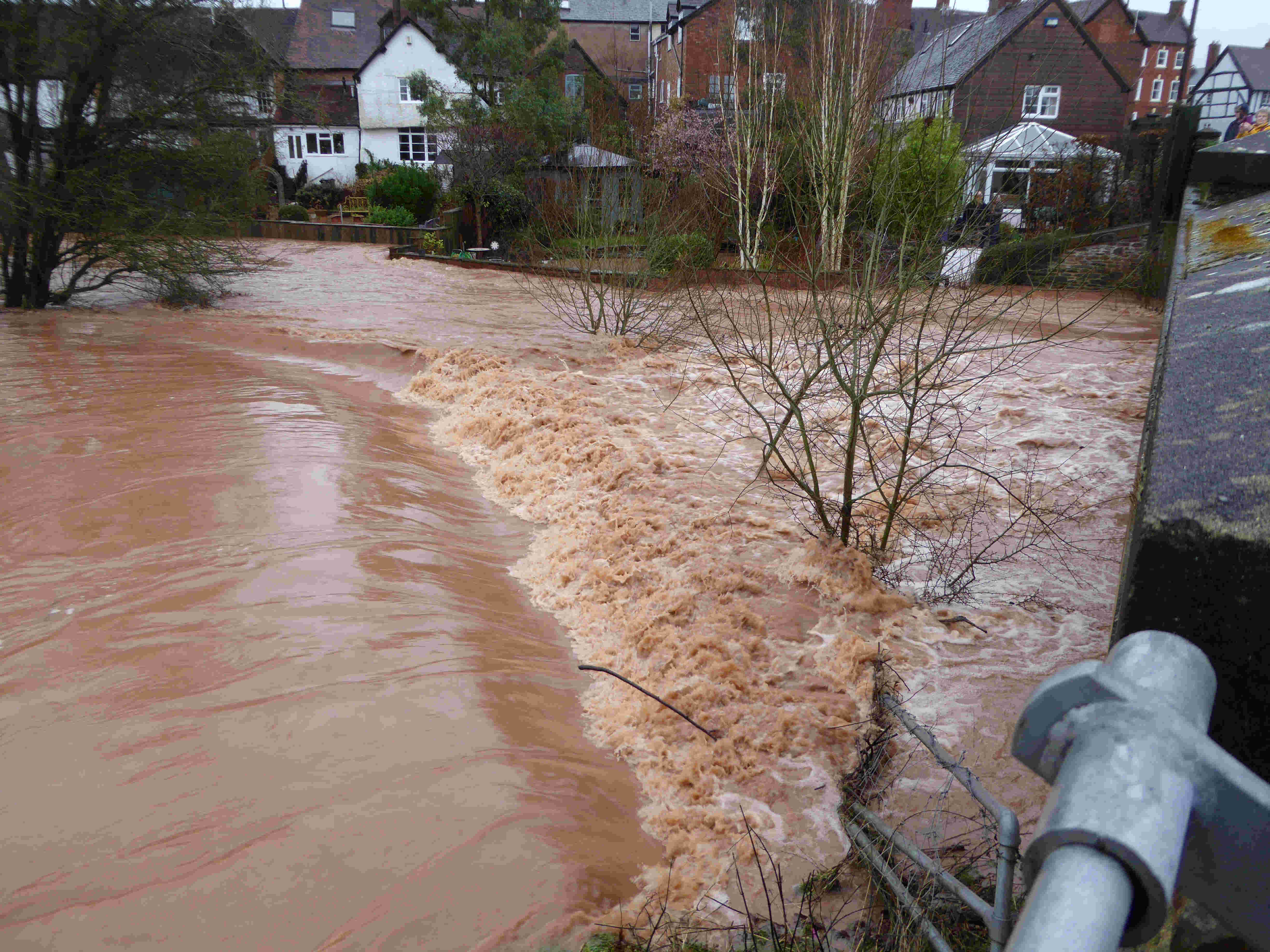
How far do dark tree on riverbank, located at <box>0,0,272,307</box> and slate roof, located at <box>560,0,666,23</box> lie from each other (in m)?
42.0

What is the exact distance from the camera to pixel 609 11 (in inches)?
2255

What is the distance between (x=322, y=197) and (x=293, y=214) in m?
4.07

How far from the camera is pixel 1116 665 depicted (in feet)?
2.31

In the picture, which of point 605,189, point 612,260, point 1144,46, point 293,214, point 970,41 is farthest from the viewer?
point 293,214

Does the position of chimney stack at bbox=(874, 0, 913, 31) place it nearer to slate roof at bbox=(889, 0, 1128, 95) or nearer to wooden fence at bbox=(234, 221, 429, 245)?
slate roof at bbox=(889, 0, 1128, 95)

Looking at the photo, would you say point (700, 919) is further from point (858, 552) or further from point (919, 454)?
point (919, 454)

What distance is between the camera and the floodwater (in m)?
4.47

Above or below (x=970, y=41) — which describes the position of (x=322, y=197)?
below

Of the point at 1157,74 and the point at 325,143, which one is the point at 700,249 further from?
the point at 1157,74

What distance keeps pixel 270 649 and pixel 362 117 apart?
4164cm

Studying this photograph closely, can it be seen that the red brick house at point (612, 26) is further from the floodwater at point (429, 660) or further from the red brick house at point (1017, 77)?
the floodwater at point (429, 660)

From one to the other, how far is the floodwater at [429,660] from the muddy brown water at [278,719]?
2 cm

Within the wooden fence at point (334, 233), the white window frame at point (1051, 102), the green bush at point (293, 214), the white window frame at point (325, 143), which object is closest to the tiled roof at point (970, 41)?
the white window frame at point (1051, 102)

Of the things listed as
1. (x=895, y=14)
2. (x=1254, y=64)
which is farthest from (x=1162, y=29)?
(x=895, y=14)
